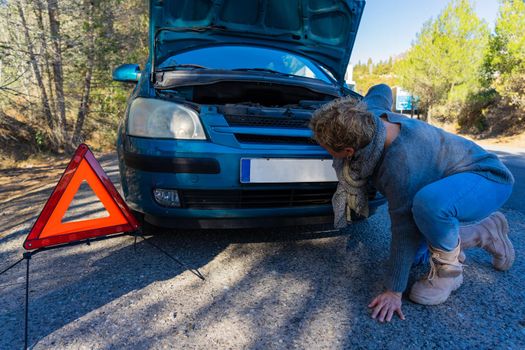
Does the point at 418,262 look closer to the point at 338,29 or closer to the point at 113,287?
the point at 113,287

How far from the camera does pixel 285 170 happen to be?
6.14 feet

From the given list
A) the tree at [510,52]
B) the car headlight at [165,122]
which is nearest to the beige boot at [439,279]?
the car headlight at [165,122]

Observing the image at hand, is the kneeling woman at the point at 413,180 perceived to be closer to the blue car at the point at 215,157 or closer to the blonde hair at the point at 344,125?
the blonde hair at the point at 344,125

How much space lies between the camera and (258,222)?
1914 mm

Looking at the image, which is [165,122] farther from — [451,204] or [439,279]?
[439,279]

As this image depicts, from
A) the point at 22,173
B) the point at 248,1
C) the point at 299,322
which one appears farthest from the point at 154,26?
the point at 22,173

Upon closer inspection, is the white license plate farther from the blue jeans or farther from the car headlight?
the blue jeans

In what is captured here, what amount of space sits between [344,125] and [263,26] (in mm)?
2224

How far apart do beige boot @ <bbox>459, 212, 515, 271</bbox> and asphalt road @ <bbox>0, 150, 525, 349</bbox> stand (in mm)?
110

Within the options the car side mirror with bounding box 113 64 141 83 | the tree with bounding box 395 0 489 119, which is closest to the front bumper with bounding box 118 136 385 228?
the car side mirror with bounding box 113 64 141 83

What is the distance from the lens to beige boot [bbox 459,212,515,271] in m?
1.79

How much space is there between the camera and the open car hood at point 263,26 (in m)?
2.83

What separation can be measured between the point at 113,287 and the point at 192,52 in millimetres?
2042

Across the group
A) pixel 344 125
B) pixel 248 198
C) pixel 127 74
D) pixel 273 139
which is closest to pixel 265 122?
pixel 273 139
